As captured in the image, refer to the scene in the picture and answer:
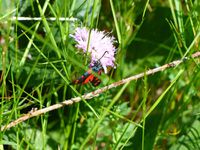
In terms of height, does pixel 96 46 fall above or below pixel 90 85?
above

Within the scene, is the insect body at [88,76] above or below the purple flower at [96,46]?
below

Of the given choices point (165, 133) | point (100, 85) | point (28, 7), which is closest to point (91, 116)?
point (100, 85)

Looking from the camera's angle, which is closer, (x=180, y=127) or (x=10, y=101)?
(x=10, y=101)

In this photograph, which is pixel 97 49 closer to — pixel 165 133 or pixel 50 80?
pixel 50 80

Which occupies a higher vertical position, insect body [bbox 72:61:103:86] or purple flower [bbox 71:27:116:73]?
purple flower [bbox 71:27:116:73]
